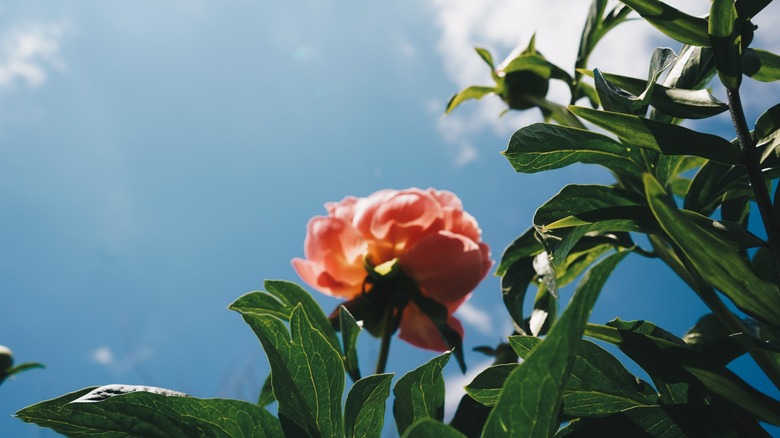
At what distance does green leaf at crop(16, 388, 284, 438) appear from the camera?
0.34m

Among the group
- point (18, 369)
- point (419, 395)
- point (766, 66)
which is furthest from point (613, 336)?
point (18, 369)

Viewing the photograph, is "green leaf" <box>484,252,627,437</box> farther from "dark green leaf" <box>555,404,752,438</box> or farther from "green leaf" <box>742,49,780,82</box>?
"green leaf" <box>742,49,780,82</box>

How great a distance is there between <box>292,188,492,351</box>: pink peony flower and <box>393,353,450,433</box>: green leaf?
0.38 metres

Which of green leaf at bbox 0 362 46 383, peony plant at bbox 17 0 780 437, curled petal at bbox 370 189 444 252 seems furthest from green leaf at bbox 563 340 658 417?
green leaf at bbox 0 362 46 383

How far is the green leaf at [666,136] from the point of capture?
0.39m

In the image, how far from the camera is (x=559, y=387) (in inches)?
9.5

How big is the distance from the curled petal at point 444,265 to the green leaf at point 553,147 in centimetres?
33

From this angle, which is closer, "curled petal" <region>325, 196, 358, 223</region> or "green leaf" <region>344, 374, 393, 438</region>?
"green leaf" <region>344, 374, 393, 438</region>

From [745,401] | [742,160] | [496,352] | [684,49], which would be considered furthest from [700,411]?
[496,352]

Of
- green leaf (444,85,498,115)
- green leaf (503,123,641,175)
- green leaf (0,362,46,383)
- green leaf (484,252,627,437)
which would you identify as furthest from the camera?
green leaf (0,362,46,383)

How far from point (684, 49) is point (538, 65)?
304 millimetres

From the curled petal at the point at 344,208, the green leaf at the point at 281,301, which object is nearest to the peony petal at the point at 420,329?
the curled petal at the point at 344,208

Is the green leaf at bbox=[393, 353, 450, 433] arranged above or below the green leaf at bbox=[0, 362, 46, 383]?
below

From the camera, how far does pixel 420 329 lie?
2.81ft
